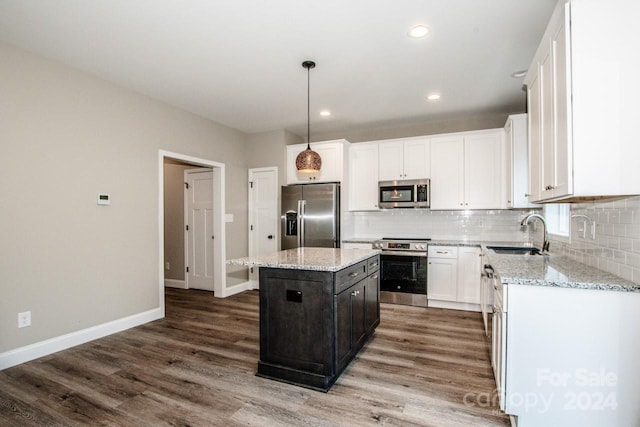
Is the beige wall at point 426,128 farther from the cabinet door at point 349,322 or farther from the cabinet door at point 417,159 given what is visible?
the cabinet door at point 349,322

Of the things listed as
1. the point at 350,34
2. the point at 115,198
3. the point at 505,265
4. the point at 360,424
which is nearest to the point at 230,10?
the point at 350,34

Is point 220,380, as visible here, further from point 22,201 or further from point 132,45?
point 132,45

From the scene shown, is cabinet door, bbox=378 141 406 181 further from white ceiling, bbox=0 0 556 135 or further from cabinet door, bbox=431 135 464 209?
white ceiling, bbox=0 0 556 135

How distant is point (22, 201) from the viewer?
2.77 meters

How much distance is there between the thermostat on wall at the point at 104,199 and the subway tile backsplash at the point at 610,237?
420cm

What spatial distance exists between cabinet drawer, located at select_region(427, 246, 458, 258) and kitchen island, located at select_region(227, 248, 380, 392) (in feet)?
6.84

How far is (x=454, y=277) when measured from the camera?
4281 millimetres

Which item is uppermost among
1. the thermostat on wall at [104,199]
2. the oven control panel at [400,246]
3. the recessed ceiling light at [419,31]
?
the recessed ceiling light at [419,31]

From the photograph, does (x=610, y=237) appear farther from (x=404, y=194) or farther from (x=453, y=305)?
Result: (x=404, y=194)

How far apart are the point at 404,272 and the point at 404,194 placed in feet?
3.57

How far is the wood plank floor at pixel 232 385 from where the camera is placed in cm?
204

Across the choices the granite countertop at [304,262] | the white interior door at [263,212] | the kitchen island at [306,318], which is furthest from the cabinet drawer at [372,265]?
the white interior door at [263,212]

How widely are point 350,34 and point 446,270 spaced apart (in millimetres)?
3097

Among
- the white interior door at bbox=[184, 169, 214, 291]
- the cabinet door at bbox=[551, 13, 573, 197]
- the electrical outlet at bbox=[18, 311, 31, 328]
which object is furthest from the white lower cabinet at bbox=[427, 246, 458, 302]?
the electrical outlet at bbox=[18, 311, 31, 328]
